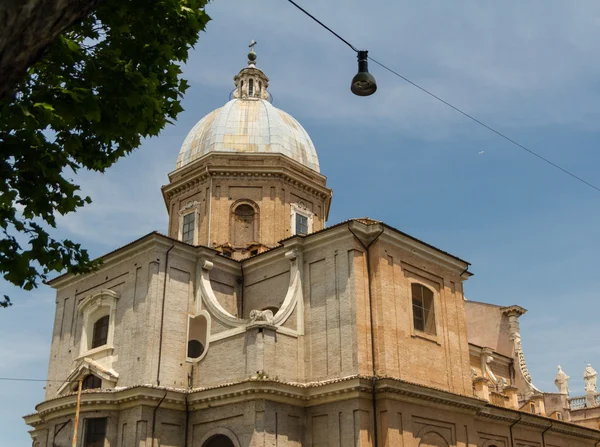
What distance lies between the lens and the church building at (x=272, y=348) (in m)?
22.0

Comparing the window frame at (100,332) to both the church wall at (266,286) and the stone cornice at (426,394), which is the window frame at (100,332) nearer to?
the church wall at (266,286)

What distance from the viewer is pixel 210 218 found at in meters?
30.1

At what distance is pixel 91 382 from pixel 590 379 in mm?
33381

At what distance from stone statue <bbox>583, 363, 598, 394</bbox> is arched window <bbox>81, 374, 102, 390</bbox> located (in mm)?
32070

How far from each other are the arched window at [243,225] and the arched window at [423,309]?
8009 millimetres

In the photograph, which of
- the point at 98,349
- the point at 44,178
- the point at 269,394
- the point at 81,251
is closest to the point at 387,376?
the point at 269,394

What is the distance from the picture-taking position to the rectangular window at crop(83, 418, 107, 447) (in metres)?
23.0

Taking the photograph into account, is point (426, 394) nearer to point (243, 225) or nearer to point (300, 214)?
point (300, 214)

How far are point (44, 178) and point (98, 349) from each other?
686 inches

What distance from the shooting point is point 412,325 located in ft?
79.0

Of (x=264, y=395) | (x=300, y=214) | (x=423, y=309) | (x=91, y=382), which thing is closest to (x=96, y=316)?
(x=91, y=382)

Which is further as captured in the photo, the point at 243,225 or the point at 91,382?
the point at 243,225

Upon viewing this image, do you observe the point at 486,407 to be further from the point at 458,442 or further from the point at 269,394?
the point at 269,394

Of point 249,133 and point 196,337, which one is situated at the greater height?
point 249,133
